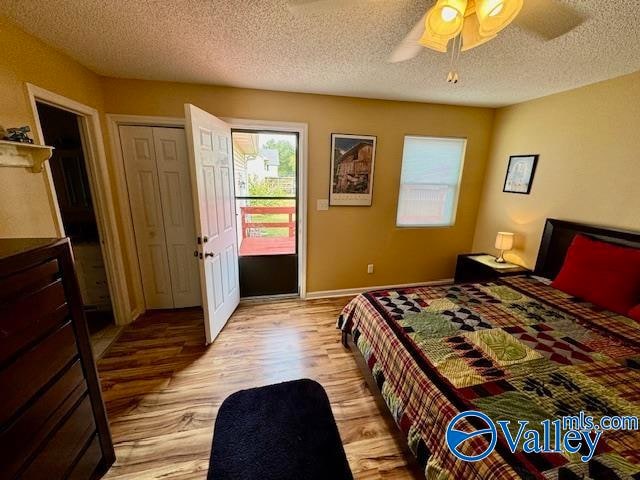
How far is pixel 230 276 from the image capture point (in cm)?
265

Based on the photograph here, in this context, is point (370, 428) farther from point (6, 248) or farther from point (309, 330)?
point (6, 248)

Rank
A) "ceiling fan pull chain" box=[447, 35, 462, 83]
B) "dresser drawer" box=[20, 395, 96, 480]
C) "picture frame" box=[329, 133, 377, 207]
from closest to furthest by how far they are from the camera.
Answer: "dresser drawer" box=[20, 395, 96, 480], "ceiling fan pull chain" box=[447, 35, 462, 83], "picture frame" box=[329, 133, 377, 207]

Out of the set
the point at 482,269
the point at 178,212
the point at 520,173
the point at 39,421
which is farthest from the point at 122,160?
the point at 520,173

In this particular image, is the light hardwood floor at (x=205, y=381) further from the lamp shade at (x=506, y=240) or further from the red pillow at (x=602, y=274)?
the lamp shade at (x=506, y=240)

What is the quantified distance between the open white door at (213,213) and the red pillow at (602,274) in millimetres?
3039

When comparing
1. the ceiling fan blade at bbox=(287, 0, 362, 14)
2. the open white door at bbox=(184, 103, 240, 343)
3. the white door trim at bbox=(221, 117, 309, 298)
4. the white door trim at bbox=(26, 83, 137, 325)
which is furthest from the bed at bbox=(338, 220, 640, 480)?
the white door trim at bbox=(26, 83, 137, 325)

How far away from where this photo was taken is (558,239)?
2377mm

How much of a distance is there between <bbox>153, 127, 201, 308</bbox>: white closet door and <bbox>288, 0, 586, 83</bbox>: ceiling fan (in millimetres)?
1866

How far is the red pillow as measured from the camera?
1745mm

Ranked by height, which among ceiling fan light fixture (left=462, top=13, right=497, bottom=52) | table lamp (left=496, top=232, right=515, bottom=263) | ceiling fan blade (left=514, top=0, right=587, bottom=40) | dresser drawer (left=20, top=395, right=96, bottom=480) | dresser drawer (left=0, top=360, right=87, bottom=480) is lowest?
dresser drawer (left=20, top=395, right=96, bottom=480)

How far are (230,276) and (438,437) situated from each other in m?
2.22

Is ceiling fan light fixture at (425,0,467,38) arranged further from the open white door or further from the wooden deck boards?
the wooden deck boards

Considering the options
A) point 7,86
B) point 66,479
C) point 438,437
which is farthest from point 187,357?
point 7,86

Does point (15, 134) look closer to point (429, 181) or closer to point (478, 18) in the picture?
point (478, 18)
